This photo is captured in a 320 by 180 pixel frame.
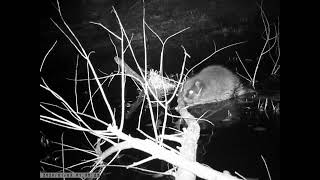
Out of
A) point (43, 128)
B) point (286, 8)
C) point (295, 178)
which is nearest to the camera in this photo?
Result: point (295, 178)

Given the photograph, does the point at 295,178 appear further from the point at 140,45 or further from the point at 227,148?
the point at 140,45

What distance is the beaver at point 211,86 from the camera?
62.1 inches

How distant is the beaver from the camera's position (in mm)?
1577

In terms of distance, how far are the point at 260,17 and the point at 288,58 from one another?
0.29 m

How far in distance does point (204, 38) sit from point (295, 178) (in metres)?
0.84

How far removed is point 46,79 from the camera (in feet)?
5.08

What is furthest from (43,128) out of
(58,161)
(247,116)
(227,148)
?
(247,116)

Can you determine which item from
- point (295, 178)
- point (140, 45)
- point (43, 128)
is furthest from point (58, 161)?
point (295, 178)

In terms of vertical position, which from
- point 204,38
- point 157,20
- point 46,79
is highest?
point 157,20

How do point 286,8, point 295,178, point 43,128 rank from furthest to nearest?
1. point 43,128
2. point 286,8
3. point 295,178

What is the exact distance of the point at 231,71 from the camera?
1.57m

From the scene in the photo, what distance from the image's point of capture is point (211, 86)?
1708 mm

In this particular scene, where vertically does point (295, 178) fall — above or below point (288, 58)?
below

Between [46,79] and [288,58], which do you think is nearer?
[288,58]
